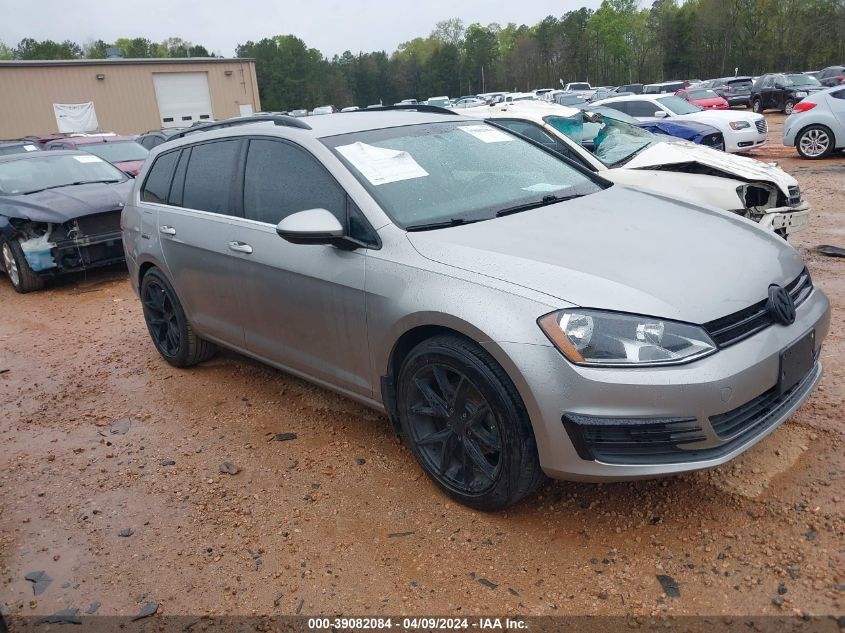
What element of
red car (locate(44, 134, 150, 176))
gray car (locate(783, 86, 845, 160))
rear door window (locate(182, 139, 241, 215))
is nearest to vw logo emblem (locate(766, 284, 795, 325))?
rear door window (locate(182, 139, 241, 215))

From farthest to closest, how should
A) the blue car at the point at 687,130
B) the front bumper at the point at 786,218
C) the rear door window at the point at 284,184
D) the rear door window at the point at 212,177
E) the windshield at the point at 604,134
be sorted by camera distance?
the blue car at the point at 687,130, the windshield at the point at 604,134, the front bumper at the point at 786,218, the rear door window at the point at 212,177, the rear door window at the point at 284,184

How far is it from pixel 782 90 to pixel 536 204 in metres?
28.7

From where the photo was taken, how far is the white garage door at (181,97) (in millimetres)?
37031

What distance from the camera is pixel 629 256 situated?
2795 mm

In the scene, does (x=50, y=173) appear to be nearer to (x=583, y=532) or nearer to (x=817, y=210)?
(x=583, y=532)

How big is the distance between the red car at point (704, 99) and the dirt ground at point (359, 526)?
20.1 m

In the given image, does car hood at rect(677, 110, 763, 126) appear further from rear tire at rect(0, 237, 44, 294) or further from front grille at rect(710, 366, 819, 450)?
front grille at rect(710, 366, 819, 450)

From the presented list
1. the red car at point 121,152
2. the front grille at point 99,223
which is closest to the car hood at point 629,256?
the front grille at point 99,223

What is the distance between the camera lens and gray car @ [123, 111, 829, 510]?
2.48 m

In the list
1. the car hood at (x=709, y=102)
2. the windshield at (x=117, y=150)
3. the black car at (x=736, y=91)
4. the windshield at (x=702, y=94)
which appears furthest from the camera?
the black car at (x=736, y=91)

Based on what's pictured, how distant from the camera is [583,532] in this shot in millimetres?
2812

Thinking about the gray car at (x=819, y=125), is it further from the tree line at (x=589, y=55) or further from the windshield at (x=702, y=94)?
the tree line at (x=589, y=55)

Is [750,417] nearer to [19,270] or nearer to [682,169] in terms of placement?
[682,169]

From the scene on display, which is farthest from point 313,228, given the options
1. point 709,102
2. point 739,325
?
point 709,102
